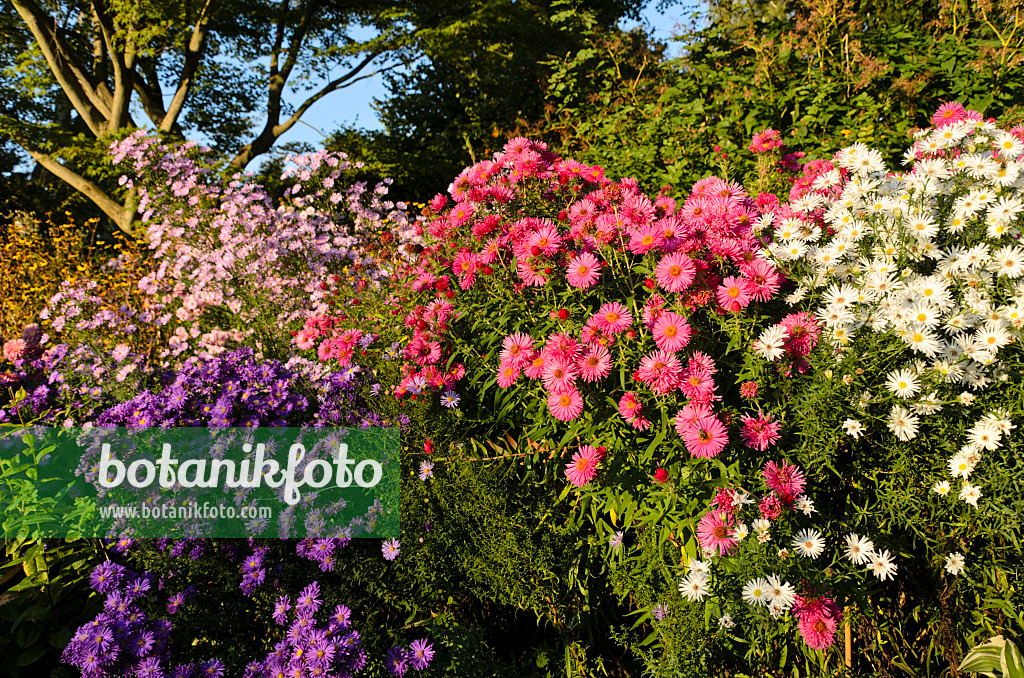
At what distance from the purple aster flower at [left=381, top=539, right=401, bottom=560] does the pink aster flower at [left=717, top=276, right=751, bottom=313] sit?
126cm

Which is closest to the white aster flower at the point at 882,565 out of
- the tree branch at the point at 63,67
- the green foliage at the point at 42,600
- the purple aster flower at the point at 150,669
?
the purple aster flower at the point at 150,669

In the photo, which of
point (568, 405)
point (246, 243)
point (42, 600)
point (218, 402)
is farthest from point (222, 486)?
point (246, 243)

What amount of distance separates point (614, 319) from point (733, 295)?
35 centimetres

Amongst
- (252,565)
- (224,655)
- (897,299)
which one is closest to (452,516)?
(252,565)

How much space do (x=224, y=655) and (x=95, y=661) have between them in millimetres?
323

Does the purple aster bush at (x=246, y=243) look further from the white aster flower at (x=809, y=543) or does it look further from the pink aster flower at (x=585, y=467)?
the white aster flower at (x=809, y=543)

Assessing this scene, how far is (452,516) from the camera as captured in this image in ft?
6.48

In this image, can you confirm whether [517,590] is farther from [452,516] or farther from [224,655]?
[224,655]

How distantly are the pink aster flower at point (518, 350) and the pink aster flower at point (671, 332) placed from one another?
15.8 inches

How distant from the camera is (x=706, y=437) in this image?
1.65 m

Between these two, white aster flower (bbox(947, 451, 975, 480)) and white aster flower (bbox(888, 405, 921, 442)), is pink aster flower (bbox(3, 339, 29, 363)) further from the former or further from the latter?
white aster flower (bbox(947, 451, 975, 480))

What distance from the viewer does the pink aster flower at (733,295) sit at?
1.76 metres

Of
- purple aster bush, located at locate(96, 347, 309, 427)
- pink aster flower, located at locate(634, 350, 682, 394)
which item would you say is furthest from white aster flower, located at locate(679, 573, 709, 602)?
purple aster bush, located at locate(96, 347, 309, 427)

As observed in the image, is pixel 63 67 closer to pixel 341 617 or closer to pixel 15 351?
pixel 15 351
